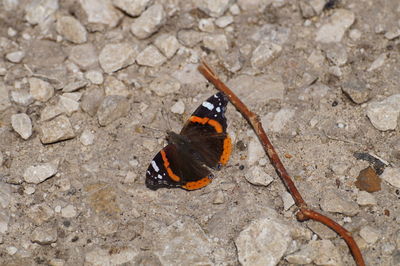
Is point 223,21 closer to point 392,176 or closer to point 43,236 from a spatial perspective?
point 392,176

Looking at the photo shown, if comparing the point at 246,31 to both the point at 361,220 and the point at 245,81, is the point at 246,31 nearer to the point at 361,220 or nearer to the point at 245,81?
the point at 245,81

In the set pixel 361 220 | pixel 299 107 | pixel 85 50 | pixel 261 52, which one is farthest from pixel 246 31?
pixel 361 220

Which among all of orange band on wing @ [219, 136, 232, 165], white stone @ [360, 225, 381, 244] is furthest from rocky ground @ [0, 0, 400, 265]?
orange band on wing @ [219, 136, 232, 165]

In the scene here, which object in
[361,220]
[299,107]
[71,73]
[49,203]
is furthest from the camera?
[71,73]

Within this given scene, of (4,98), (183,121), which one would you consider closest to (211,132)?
(183,121)

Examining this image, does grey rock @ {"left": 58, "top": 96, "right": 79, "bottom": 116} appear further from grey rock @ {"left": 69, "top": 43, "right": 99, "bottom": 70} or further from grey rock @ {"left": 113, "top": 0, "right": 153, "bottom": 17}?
grey rock @ {"left": 113, "top": 0, "right": 153, "bottom": 17}

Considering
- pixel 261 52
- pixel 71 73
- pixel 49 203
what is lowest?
pixel 49 203

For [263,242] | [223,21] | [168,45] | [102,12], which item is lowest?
[263,242]

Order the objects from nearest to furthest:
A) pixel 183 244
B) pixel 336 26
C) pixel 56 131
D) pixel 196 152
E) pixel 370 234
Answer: pixel 370 234 → pixel 183 244 → pixel 196 152 → pixel 56 131 → pixel 336 26
